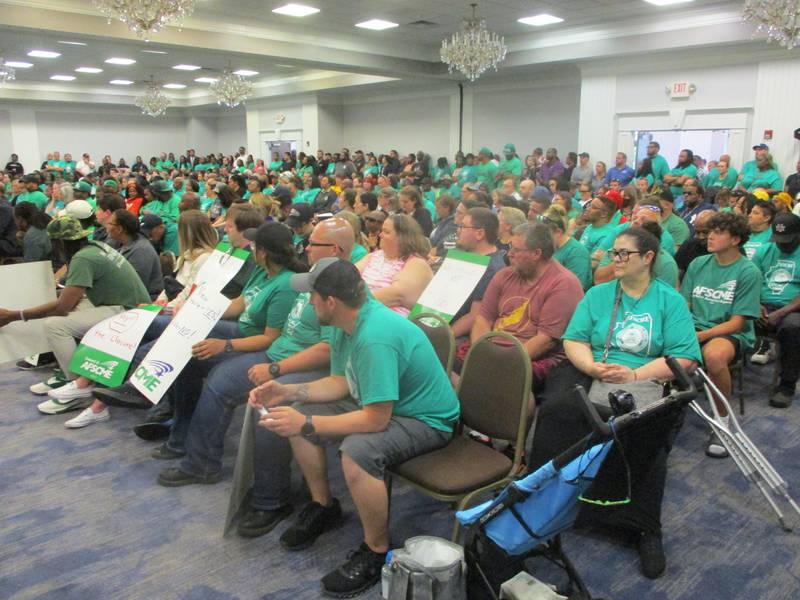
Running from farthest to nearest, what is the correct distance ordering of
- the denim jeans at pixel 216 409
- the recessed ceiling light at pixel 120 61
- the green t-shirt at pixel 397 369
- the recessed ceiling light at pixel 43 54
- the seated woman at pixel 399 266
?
the recessed ceiling light at pixel 120 61, the recessed ceiling light at pixel 43 54, the seated woman at pixel 399 266, the denim jeans at pixel 216 409, the green t-shirt at pixel 397 369

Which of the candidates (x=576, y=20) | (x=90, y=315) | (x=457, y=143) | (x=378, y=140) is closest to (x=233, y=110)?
(x=378, y=140)

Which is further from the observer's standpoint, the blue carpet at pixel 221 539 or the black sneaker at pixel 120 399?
the black sneaker at pixel 120 399

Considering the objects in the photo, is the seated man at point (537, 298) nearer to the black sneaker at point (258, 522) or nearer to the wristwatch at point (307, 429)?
the wristwatch at point (307, 429)

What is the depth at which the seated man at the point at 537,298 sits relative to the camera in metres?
2.96

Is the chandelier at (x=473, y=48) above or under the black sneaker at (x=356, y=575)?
above

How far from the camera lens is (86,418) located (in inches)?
147

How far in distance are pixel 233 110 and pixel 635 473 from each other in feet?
76.7

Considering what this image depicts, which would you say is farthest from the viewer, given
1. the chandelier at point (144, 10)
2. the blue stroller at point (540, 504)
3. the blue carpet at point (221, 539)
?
the chandelier at point (144, 10)

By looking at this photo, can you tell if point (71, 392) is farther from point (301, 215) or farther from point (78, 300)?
point (301, 215)

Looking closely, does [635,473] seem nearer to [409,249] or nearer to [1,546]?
[409,249]

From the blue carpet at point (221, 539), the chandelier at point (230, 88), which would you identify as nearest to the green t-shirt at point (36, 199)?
the chandelier at point (230, 88)

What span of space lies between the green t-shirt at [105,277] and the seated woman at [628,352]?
8.72 ft

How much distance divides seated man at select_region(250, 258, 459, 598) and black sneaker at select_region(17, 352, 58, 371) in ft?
10.8

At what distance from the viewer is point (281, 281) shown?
3037mm
